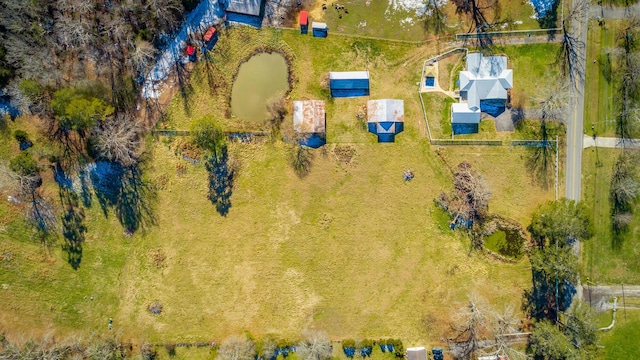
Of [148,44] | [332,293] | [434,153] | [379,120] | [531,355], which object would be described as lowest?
[531,355]

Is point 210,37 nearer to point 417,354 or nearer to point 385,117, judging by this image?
point 385,117

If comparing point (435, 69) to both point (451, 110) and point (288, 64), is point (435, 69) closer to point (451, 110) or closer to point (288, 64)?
point (451, 110)

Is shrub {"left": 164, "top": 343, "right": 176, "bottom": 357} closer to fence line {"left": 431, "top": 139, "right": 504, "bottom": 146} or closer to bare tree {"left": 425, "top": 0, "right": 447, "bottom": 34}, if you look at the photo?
fence line {"left": 431, "top": 139, "right": 504, "bottom": 146}

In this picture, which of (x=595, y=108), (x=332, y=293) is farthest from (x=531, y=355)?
(x=595, y=108)

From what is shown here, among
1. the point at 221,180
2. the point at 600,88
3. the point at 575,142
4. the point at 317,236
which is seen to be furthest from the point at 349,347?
the point at 600,88

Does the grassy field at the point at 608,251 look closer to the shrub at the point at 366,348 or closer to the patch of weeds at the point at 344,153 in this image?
the shrub at the point at 366,348

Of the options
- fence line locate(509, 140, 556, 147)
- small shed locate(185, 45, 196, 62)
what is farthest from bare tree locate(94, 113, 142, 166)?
fence line locate(509, 140, 556, 147)

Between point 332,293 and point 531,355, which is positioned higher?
point 332,293

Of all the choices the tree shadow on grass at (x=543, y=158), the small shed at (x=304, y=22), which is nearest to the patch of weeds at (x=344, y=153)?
the small shed at (x=304, y=22)
